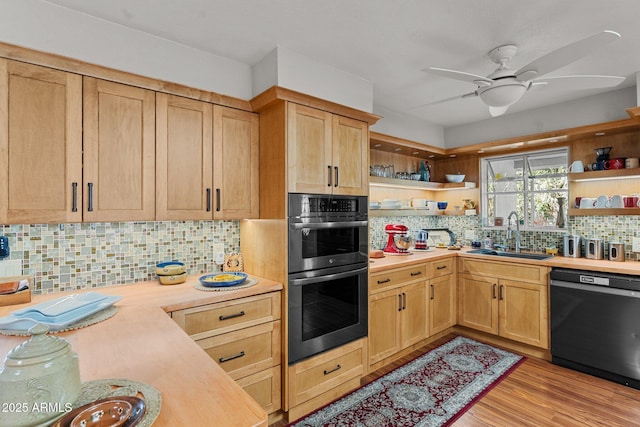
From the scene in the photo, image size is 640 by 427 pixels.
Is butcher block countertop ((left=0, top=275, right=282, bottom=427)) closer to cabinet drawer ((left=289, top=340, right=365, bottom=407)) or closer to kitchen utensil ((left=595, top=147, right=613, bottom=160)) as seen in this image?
cabinet drawer ((left=289, top=340, right=365, bottom=407))

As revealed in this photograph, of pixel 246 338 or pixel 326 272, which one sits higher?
pixel 326 272

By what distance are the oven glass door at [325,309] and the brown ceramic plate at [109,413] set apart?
151 cm

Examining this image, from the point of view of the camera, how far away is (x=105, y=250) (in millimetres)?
2215

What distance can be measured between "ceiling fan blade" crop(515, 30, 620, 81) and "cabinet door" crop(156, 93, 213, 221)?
2.06 metres

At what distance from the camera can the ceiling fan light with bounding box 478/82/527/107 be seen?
6.90 ft

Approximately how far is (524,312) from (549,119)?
2.06 metres

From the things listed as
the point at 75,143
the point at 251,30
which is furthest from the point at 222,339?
the point at 251,30

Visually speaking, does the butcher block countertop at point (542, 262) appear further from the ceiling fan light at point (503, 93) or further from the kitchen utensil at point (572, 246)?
the ceiling fan light at point (503, 93)

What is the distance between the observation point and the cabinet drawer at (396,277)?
9.48 ft

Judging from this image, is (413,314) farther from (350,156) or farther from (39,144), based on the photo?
(39,144)

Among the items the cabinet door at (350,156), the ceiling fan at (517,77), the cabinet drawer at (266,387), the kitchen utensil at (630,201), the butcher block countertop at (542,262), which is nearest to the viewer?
the ceiling fan at (517,77)

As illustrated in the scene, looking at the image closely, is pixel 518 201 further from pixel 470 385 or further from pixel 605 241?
pixel 470 385

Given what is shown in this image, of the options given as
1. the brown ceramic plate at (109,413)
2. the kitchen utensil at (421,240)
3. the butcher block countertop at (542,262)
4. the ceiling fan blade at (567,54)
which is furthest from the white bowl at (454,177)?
the brown ceramic plate at (109,413)

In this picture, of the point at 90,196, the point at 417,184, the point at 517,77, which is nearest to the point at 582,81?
the point at 517,77
